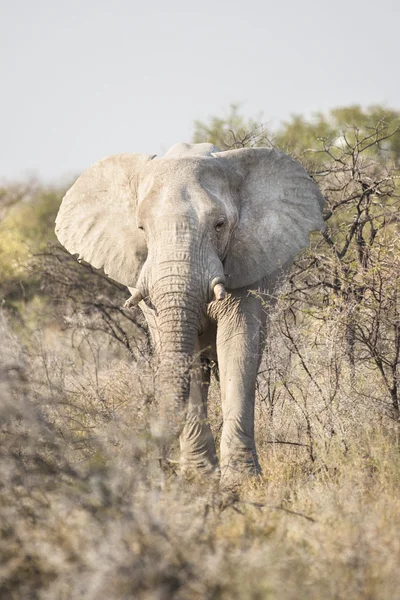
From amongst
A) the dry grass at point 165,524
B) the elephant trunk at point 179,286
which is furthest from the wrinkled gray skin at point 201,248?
the dry grass at point 165,524

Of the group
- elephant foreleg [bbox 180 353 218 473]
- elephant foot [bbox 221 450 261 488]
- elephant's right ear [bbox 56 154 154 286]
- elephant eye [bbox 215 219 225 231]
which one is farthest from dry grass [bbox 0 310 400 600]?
elephant's right ear [bbox 56 154 154 286]

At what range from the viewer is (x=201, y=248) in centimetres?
670

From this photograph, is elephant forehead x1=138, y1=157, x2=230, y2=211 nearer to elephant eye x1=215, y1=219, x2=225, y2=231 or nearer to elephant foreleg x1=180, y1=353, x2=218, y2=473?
elephant eye x1=215, y1=219, x2=225, y2=231

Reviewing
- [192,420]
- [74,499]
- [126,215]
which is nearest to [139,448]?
[74,499]

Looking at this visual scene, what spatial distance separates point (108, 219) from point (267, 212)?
46.0 inches

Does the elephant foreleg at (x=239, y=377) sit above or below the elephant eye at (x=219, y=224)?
below

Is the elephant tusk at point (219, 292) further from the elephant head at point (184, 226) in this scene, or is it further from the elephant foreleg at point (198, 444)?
the elephant foreleg at point (198, 444)

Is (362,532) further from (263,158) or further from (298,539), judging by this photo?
(263,158)

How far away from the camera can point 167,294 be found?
21.4 ft

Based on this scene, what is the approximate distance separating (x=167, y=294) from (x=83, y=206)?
70.7 inches

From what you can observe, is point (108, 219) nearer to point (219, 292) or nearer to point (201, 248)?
point (201, 248)

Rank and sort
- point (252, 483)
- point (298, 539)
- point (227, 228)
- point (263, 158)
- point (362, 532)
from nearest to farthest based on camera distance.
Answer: point (362, 532)
point (298, 539)
point (252, 483)
point (227, 228)
point (263, 158)

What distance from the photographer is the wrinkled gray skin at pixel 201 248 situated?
6559 mm

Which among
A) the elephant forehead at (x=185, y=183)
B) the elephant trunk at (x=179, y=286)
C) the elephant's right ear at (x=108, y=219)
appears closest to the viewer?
the elephant trunk at (x=179, y=286)
